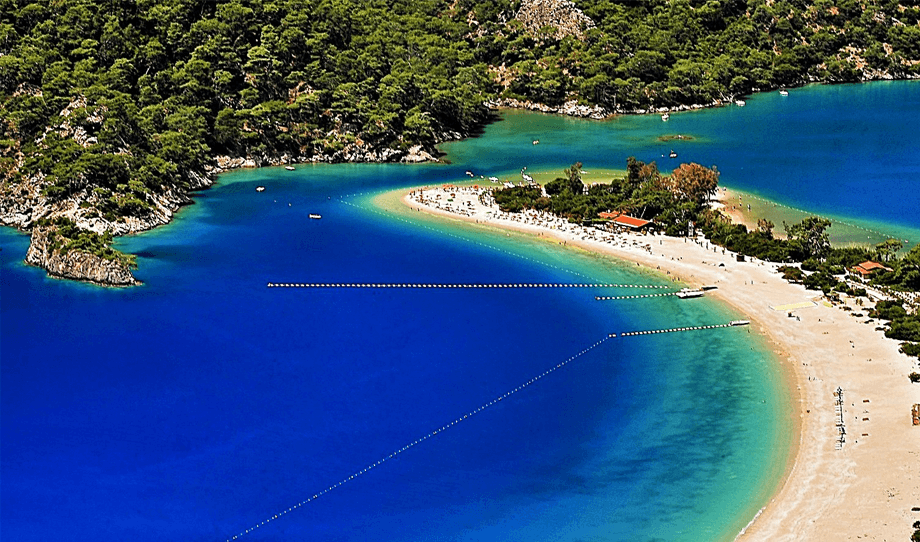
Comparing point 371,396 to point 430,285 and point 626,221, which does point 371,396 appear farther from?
point 626,221

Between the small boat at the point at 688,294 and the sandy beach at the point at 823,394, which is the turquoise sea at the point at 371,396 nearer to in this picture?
the small boat at the point at 688,294

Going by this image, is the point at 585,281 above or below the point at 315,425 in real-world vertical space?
above

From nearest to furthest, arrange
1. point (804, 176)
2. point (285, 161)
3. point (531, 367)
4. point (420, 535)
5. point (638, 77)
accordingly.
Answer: point (420, 535) < point (531, 367) < point (804, 176) < point (285, 161) < point (638, 77)

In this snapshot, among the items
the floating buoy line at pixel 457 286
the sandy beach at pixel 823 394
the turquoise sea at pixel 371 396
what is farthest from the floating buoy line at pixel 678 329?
the sandy beach at pixel 823 394

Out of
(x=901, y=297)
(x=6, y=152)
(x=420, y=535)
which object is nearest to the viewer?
(x=420, y=535)

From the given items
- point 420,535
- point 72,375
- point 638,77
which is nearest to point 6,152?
point 72,375

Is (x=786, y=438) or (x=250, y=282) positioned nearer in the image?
(x=786, y=438)

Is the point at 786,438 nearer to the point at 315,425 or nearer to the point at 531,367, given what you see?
the point at 531,367
